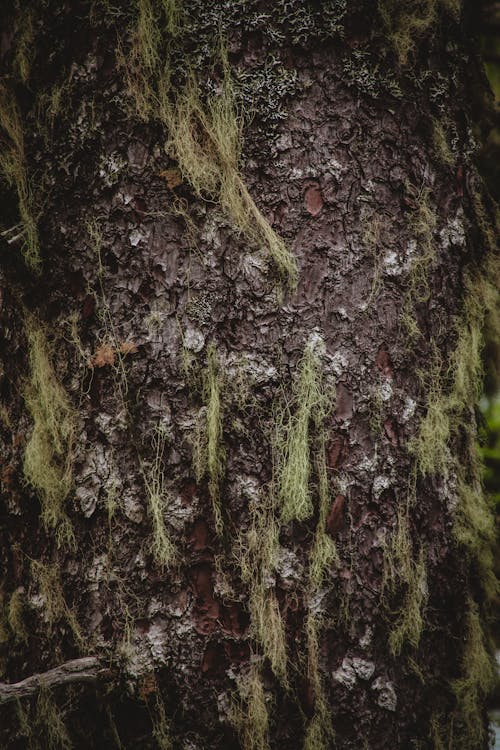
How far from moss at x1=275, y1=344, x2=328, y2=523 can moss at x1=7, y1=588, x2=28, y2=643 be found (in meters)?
0.64

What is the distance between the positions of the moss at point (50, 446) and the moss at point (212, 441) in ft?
0.99

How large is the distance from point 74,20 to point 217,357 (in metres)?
0.82

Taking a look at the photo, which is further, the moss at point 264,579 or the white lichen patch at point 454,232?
the white lichen patch at point 454,232

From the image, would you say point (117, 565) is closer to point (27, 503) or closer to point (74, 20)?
point (27, 503)

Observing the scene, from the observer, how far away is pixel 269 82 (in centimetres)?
121

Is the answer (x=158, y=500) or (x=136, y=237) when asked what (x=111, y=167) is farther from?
(x=158, y=500)

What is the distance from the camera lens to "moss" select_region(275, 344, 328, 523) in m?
1.18

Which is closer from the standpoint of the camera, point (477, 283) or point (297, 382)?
point (297, 382)

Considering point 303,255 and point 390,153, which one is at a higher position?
point 390,153

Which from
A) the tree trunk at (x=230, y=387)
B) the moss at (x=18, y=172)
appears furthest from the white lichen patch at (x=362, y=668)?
the moss at (x=18, y=172)

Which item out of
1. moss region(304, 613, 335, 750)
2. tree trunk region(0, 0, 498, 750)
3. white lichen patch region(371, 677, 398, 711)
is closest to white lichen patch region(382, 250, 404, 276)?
tree trunk region(0, 0, 498, 750)

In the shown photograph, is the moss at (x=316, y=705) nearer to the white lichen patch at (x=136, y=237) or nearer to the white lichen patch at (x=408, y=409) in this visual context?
the white lichen patch at (x=408, y=409)

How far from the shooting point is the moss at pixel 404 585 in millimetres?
1225

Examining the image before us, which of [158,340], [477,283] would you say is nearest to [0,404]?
[158,340]
